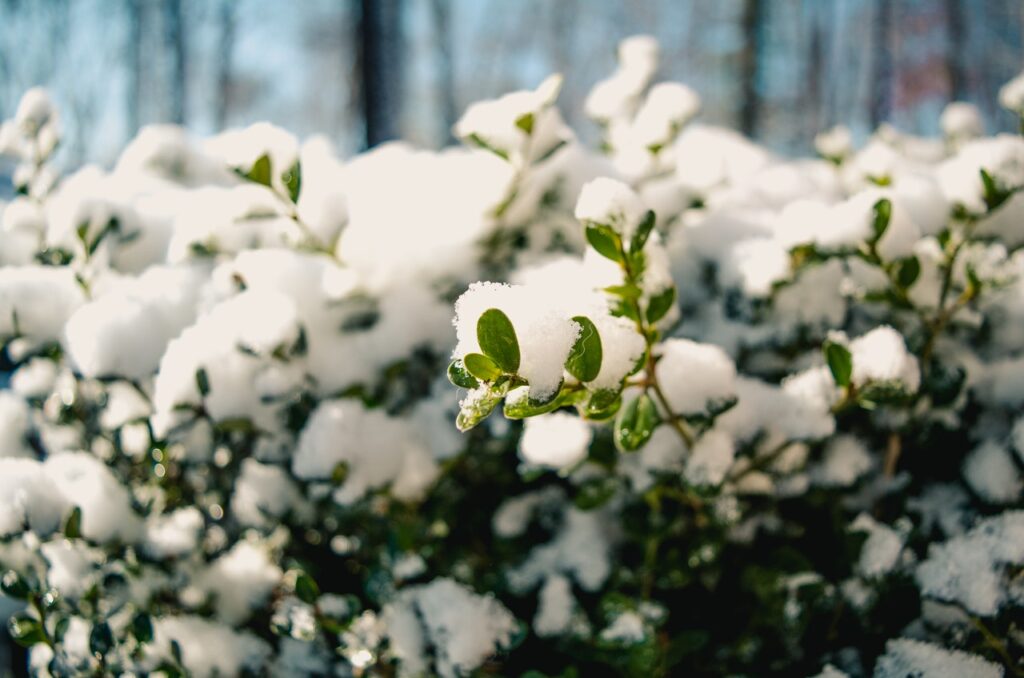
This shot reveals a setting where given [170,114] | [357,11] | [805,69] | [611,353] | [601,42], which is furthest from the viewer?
[601,42]

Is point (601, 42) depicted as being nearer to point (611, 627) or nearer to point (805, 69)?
point (805, 69)

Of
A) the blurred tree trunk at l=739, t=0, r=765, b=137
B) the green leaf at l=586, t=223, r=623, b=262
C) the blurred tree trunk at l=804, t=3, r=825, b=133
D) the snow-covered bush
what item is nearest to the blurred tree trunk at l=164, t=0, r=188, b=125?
the blurred tree trunk at l=739, t=0, r=765, b=137

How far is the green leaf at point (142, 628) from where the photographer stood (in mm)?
849

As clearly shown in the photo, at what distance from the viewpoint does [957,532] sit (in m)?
0.88

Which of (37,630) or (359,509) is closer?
(37,630)

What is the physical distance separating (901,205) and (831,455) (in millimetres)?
348

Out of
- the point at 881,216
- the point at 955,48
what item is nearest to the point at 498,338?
the point at 881,216

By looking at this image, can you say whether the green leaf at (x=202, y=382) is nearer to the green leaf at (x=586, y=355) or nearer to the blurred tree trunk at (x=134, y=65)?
the green leaf at (x=586, y=355)

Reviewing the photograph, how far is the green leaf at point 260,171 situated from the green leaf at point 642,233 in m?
0.45

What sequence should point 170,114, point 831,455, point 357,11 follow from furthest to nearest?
1. point 170,114
2. point 357,11
3. point 831,455

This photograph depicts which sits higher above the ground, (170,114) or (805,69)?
(805,69)

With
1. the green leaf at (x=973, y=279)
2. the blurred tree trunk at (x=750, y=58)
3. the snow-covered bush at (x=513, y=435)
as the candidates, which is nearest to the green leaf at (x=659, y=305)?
the snow-covered bush at (x=513, y=435)

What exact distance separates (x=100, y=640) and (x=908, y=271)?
1071 mm

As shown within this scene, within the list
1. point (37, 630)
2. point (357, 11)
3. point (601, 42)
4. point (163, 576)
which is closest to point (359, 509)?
point (163, 576)
